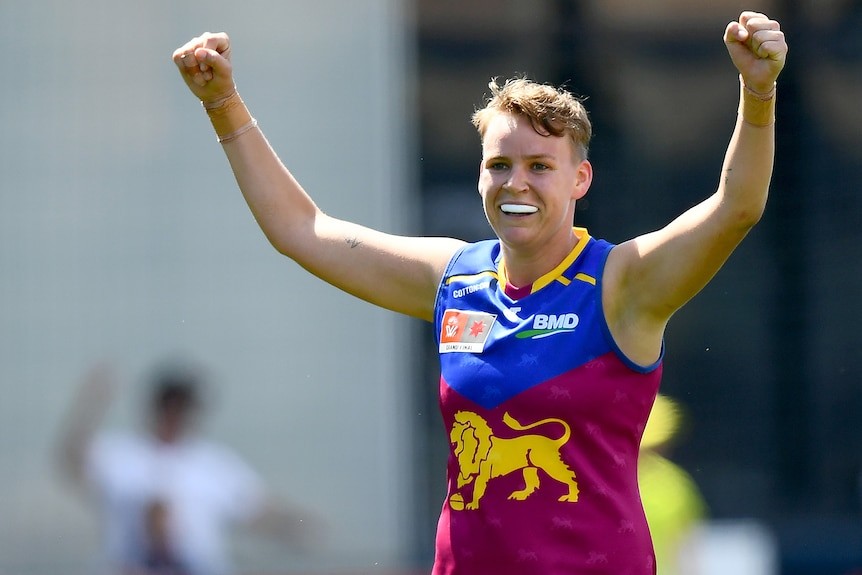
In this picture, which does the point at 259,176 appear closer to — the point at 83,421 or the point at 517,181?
the point at 517,181

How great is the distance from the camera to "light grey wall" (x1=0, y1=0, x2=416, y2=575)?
9695mm

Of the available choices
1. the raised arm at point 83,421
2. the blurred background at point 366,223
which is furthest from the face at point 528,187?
the raised arm at point 83,421

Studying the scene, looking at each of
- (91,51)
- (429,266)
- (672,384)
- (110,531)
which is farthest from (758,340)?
(429,266)

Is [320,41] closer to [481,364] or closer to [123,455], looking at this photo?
[123,455]

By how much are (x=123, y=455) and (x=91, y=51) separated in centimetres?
295

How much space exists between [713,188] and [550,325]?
650 centimetres

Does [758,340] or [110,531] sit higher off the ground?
[758,340]

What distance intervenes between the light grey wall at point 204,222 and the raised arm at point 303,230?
243 inches

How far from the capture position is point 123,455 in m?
8.48

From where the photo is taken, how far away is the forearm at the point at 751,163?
288 centimetres

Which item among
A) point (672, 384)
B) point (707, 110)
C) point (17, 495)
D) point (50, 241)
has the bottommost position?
point (17, 495)

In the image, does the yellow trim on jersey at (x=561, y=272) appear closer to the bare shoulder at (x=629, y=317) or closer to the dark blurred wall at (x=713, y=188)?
the bare shoulder at (x=629, y=317)

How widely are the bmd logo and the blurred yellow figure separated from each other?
248cm

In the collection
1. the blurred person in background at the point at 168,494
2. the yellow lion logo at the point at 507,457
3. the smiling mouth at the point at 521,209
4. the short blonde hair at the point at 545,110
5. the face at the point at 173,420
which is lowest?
the blurred person in background at the point at 168,494
